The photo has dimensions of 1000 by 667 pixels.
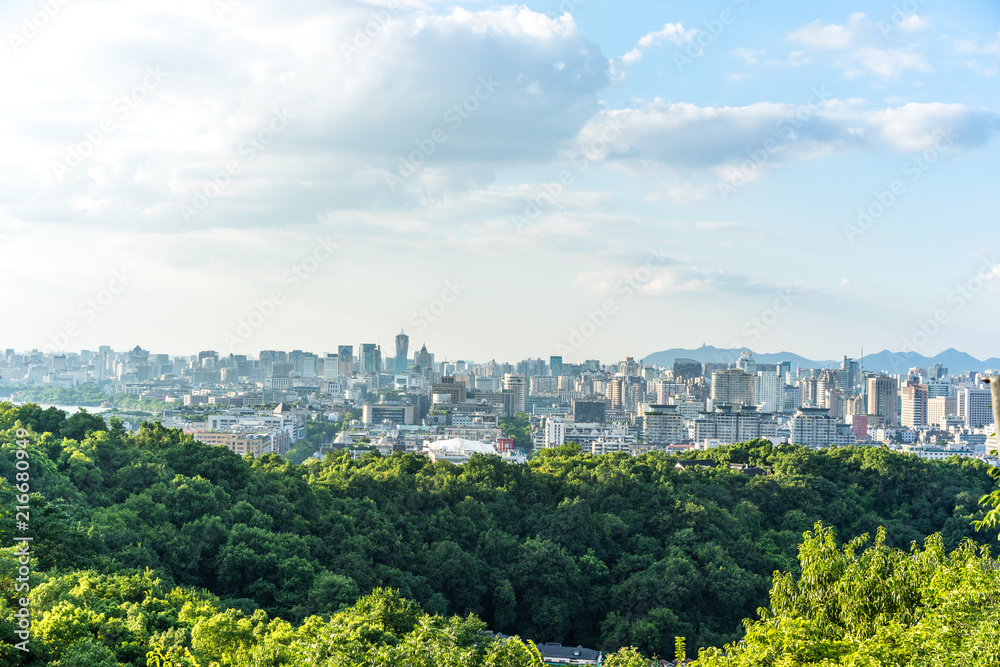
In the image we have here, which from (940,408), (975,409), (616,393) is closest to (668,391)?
(616,393)

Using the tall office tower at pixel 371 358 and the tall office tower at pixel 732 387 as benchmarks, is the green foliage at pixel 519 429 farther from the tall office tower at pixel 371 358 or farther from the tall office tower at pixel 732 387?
the tall office tower at pixel 371 358

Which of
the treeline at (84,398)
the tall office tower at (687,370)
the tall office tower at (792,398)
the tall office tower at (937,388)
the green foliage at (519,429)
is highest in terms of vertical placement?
the tall office tower at (687,370)

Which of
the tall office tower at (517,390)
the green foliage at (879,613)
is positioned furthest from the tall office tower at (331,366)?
the green foliage at (879,613)

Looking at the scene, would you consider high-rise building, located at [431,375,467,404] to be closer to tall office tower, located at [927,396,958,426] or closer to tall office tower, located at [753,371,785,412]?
tall office tower, located at [753,371,785,412]

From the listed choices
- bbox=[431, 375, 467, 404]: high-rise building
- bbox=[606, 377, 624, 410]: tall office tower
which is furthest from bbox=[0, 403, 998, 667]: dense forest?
bbox=[606, 377, 624, 410]: tall office tower

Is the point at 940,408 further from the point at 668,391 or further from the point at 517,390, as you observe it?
the point at 517,390
